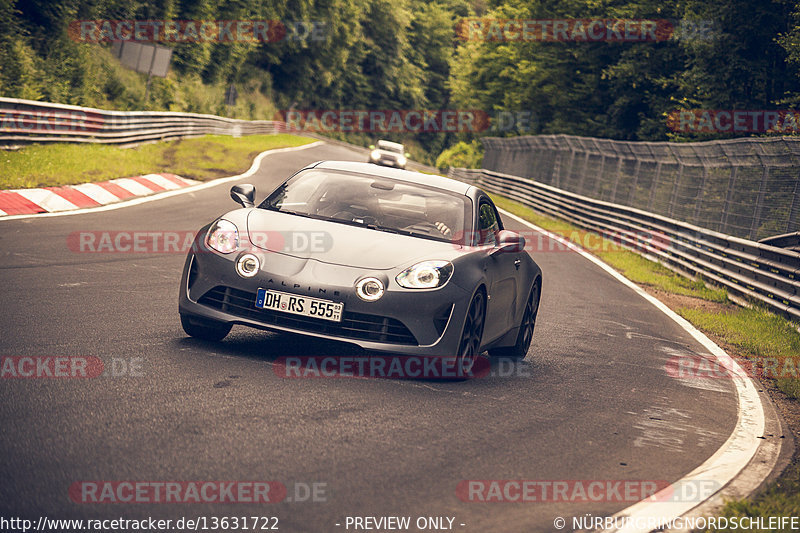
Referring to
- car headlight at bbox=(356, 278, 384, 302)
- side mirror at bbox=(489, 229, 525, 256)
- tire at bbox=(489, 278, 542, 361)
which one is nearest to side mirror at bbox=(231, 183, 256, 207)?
car headlight at bbox=(356, 278, 384, 302)

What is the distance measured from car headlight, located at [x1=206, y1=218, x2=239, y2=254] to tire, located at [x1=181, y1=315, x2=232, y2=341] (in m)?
0.52

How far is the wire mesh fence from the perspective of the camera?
15320 mm

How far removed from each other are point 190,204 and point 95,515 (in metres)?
15.1

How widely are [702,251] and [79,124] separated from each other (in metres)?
14.5

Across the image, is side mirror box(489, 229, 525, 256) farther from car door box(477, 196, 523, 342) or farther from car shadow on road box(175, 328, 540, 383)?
car shadow on road box(175, 328, 540, 383)

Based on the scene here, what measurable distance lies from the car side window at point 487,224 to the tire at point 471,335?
2.12ft

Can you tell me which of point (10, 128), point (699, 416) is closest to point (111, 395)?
point (699, 416)

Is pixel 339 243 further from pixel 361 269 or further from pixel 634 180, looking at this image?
pixel 634 180

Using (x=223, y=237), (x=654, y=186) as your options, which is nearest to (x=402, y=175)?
(x=223, y=237)

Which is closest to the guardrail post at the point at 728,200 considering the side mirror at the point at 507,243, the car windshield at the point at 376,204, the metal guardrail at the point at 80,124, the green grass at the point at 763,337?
the green grass at the point at 763,337

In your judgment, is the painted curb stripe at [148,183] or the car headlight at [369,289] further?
the painted curb stripe at [148,183]

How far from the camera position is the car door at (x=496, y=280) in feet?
25.2

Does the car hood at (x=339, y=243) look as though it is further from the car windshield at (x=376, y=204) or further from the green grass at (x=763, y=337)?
the green grass at (x=763, y=337)

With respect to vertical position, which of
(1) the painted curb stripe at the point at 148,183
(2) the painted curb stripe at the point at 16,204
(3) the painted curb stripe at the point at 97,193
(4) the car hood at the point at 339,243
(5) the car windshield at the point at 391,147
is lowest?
(5) the car windshield at the point at 391,147
